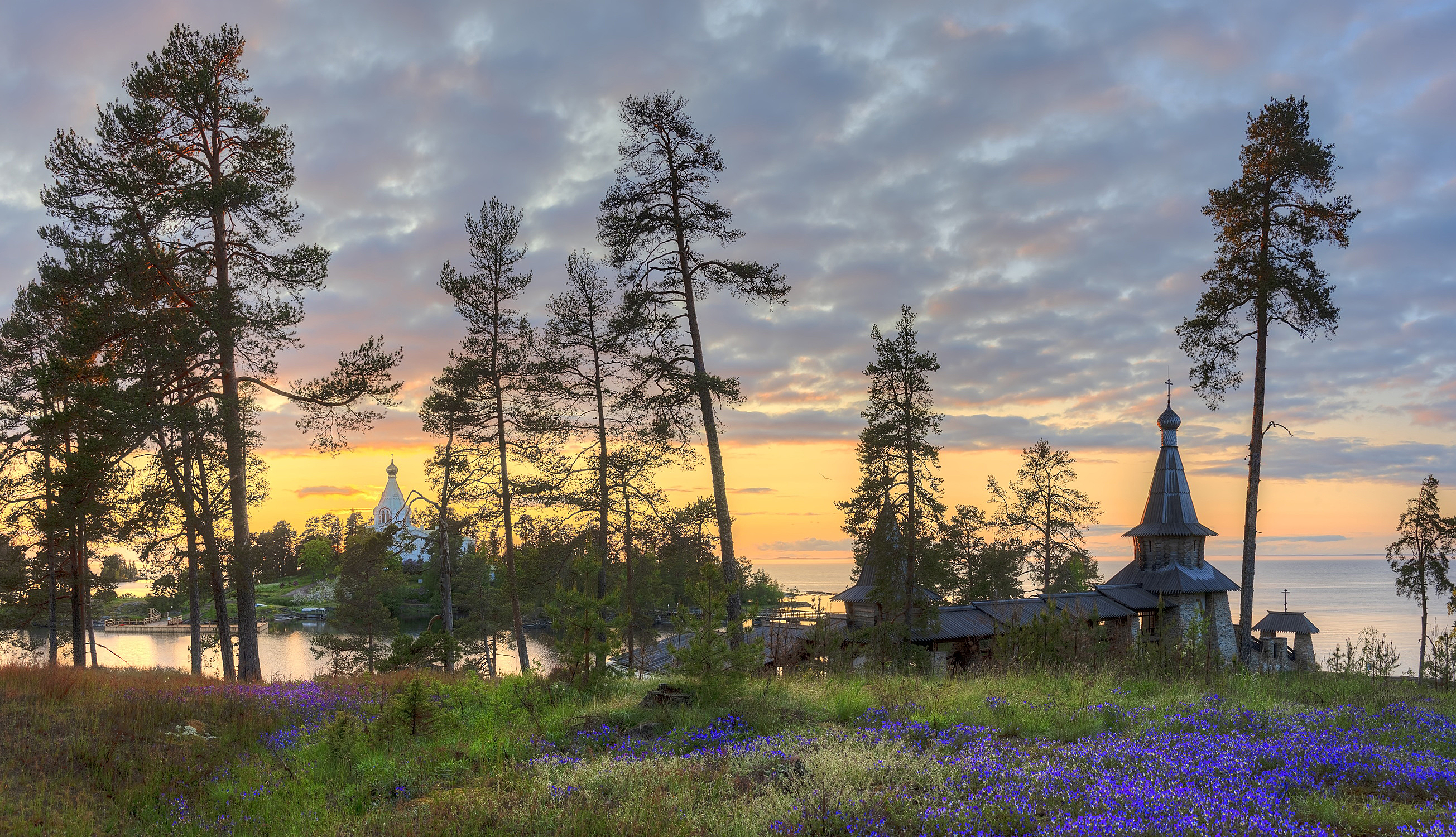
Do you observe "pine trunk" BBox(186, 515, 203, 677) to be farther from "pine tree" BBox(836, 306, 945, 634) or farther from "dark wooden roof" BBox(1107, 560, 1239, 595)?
"dark wooden roof" BBox(1107, 560, 1239, 595)

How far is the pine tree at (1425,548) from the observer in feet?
113

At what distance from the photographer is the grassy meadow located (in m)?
4.94

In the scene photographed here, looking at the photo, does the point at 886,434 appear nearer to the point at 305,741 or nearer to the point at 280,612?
the point at 305,741

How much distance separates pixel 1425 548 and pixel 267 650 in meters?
67.3

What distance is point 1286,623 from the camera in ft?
139

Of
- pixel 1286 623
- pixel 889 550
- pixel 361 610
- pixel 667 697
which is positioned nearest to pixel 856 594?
pixel 889 550

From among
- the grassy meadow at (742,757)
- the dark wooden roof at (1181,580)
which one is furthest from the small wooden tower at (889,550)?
the dark wooden roof at (1181,580)

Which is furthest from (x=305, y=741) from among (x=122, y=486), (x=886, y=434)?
(x=886, y=434)

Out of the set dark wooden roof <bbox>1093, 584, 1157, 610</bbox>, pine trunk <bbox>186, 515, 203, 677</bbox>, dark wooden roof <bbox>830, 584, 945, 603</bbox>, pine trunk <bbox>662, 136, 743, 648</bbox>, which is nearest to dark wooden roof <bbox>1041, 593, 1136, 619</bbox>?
dark wooden roof <bbox>1093, 584, 1157, 610</bbox>

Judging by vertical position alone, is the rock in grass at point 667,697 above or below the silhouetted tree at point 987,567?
above

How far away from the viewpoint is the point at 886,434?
2492cm

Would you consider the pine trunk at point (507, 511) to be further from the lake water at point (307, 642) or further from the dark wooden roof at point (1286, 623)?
the dark wooden roof at point (1286, 623)

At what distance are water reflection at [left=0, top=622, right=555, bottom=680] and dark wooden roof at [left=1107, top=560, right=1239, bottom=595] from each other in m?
28.4

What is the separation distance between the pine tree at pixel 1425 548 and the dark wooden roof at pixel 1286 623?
21.6ft
